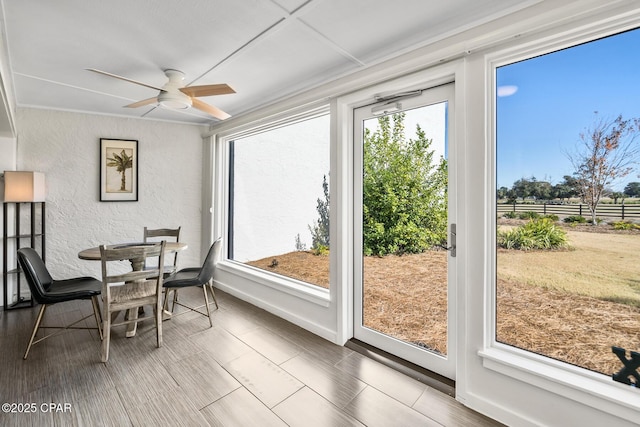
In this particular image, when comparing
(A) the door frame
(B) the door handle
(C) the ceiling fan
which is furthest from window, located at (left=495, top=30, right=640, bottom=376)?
(C) the ceiling fan

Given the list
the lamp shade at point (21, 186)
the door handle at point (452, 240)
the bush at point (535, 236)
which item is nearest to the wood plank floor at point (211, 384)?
the door handle at point (452, 240)

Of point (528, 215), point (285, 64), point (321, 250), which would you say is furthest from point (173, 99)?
point (528, 215)

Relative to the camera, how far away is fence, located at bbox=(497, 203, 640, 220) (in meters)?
1.48

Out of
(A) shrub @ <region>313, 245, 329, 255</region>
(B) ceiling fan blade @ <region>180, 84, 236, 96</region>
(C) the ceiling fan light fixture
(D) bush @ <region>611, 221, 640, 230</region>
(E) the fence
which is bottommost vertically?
(A) shrub @ <region>313, 245, 329, 255</region>

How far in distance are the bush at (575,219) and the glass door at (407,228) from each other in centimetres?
61

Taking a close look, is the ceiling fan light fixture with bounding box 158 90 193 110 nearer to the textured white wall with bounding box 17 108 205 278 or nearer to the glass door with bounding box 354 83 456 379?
the glass door with bounding box 354 83 456 379

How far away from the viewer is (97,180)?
12.8 ft

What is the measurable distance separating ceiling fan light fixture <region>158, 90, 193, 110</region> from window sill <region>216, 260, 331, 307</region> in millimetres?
2019

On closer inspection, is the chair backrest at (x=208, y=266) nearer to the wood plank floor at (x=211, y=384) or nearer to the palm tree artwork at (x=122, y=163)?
the wood plank floor at (x=211, y=384)

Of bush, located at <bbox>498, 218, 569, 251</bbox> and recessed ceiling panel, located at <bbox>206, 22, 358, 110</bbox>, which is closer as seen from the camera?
bush, located at <bbox>498, 218, 569, 251</bbox>

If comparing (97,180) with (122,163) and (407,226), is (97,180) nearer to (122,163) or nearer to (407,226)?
(122,163)

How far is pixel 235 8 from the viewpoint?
5.51 feet

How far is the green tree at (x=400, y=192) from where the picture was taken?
2.21 meters

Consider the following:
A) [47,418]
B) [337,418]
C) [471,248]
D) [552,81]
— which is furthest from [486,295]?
[47,418]
